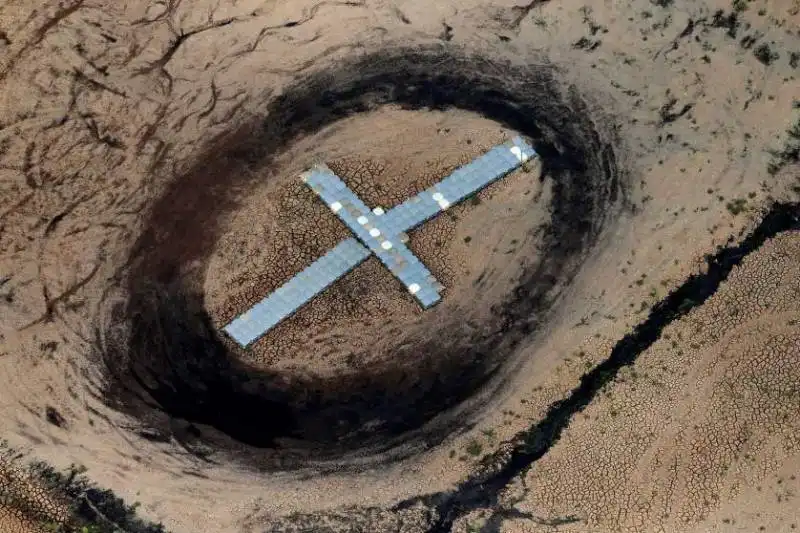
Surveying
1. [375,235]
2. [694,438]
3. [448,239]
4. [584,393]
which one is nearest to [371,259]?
[375,235]

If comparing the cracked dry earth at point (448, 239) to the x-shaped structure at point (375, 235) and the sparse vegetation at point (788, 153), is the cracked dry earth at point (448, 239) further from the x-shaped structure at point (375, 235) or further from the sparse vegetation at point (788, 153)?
the x-shaped structure at point (375, 235)

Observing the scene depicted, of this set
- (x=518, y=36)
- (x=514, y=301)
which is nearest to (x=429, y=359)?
(x=514, y=301)

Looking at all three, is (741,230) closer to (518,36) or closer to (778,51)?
(778,51)

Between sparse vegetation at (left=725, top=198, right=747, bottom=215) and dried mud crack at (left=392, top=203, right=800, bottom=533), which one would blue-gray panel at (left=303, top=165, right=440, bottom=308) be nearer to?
dried mud crack at (left=392, top=203, right=800, bottom=533)

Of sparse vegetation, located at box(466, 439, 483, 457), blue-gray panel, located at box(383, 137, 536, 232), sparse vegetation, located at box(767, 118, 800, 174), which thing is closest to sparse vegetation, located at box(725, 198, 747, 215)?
sparse vegetation, located at box(767, 118, 800, 174)

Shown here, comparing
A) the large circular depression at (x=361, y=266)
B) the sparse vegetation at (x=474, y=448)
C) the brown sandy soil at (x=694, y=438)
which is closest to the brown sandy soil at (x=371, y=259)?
the large circular depression at (x=361, y=266)

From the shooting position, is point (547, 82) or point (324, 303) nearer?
point (324, 303)

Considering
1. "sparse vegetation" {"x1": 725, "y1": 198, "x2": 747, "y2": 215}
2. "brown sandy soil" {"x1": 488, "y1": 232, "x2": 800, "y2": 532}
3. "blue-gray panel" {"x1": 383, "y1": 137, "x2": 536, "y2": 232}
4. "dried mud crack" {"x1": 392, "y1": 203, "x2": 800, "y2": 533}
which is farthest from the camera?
"blue-gray panel" {"x1": 383, "y1": 137, "x2": 536, "y2": 232}

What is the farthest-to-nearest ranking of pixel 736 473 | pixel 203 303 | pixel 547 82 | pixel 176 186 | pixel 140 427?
pixel 547 82
pixel 176 186
pixel 203 303
pixel 140 427
pixel 736 473

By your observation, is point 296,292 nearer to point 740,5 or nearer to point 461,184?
point 461,184
